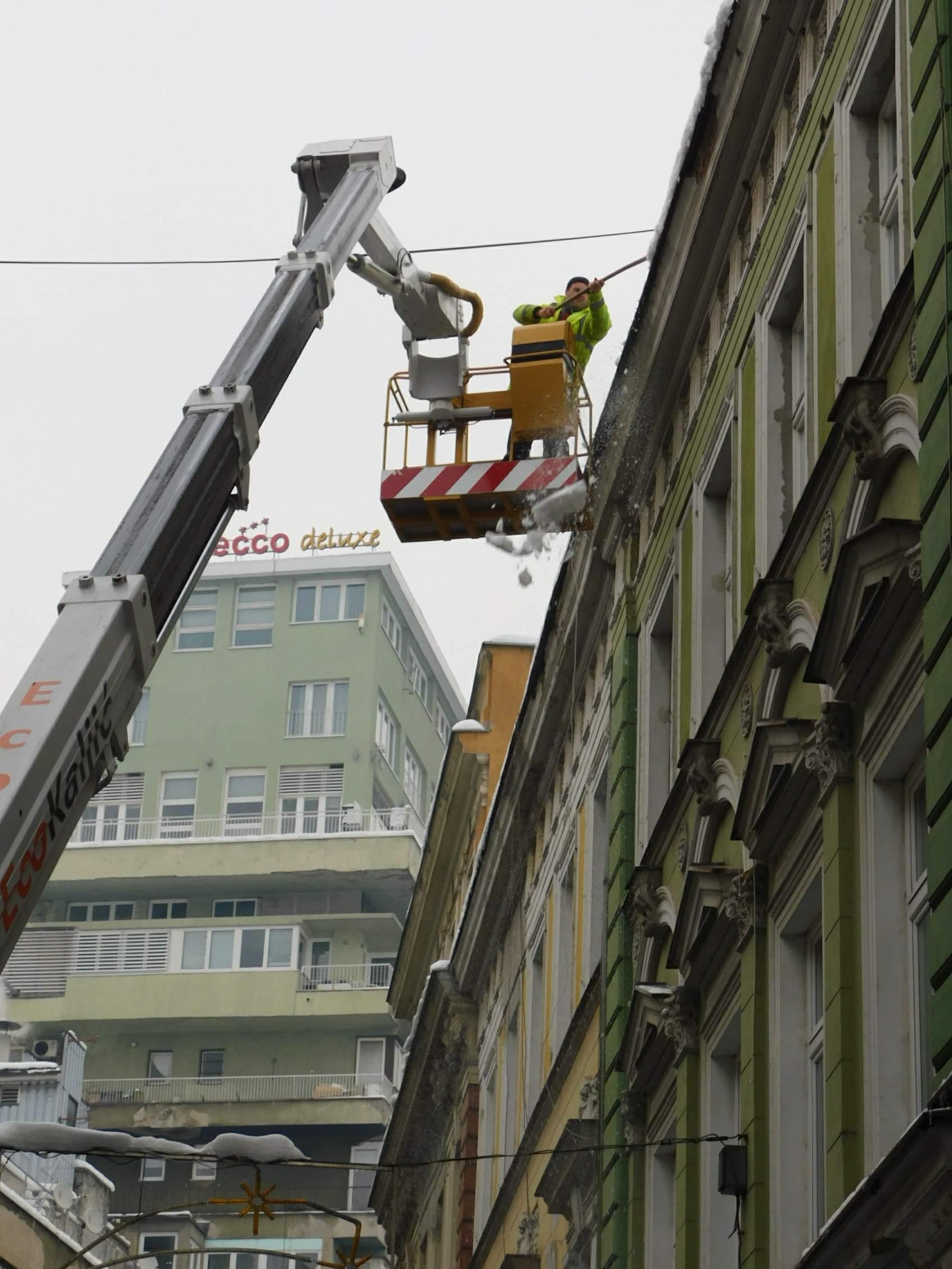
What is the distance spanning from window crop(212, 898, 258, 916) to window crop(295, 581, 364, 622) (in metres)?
11.4

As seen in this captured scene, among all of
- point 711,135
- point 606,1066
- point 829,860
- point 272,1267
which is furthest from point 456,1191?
point 272,1267

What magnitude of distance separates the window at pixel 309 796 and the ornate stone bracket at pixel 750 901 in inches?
2657

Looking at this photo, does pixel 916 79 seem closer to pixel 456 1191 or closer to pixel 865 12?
pixel 865 12

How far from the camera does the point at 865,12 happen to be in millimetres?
13773

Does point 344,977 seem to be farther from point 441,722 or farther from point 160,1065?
point 441,722

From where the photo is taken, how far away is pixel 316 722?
273 ft

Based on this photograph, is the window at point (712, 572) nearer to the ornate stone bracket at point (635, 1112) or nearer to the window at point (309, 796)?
the ornate stone bracket at point (635, 1112)

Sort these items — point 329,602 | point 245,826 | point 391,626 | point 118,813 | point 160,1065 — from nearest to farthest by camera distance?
point 160,1065 → point 245,826 → point 118,813 → point 329,602 → point 391,626

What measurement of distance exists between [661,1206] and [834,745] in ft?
20.2

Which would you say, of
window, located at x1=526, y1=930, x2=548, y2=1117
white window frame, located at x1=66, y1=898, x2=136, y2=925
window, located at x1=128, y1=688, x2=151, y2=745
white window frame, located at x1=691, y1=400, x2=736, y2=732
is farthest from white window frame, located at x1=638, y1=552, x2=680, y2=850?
window, located at x1=128, y1=688, x2=151, y2=745

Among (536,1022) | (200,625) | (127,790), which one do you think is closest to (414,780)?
(200,625)

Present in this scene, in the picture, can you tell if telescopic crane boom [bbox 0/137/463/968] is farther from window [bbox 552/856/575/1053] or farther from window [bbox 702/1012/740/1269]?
window [bbox 552/856/575/1053]

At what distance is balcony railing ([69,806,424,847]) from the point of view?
7950 cm

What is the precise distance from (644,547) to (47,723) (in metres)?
9.40
